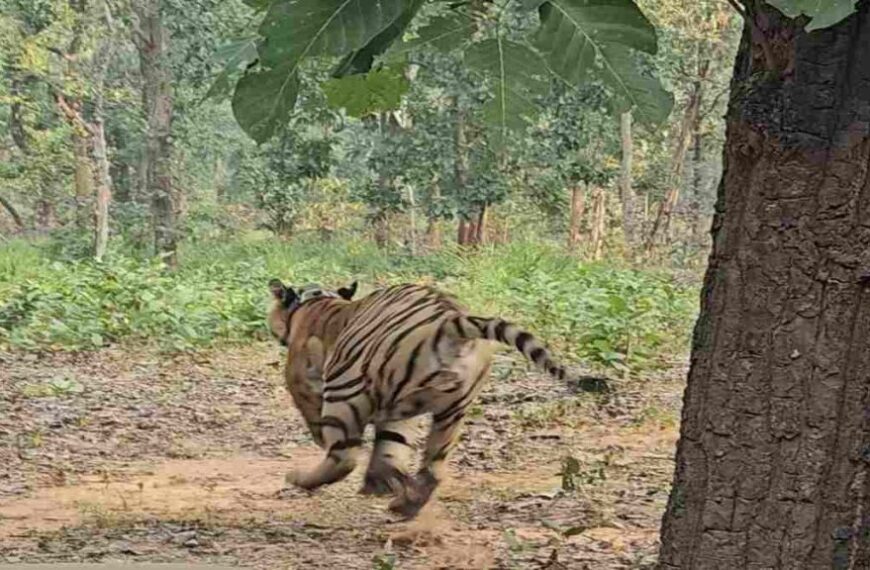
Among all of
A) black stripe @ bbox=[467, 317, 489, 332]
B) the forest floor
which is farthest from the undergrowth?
black stripe @ bbox=[467, 317, 489, 332]

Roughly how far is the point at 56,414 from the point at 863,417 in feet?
19.3

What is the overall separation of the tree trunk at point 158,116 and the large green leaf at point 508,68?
13492 mm

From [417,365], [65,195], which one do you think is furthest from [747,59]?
[65,195]

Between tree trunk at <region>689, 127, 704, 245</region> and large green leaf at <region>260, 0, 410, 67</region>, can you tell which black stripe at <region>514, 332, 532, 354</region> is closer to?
large green leaf at <region>260, 0, 410, 67</region>

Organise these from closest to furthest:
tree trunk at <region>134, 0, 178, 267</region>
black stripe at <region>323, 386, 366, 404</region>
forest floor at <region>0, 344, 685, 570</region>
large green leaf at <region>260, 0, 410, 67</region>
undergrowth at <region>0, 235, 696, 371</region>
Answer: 1. large green leaf at <region>260, 0, 410, 67</region>
2. forest floor at <region>0, 344, 685, 570</region>
3. black stripe at <region>323, 386, 366, 404</region>
4. undergrowth at <region>0, 235, 696, 371</region>
5. tree trunk at <region>134, 0, 178, 267</region>

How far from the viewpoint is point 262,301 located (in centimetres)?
1091

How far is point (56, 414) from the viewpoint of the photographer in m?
7.02

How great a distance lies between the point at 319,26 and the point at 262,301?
384 inches

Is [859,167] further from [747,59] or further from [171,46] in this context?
[171,46]

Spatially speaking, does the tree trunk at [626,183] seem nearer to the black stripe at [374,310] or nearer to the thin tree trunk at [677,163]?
the thin tree trunk at [677,163]

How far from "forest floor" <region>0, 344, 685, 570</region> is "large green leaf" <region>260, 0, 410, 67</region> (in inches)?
75.1

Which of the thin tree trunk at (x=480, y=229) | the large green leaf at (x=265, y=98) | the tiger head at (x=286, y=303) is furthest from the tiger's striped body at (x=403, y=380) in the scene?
the thin tree trunk at (x=480, y=229)

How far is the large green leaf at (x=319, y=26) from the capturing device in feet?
4.19

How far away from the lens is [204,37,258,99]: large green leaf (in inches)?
63.8
